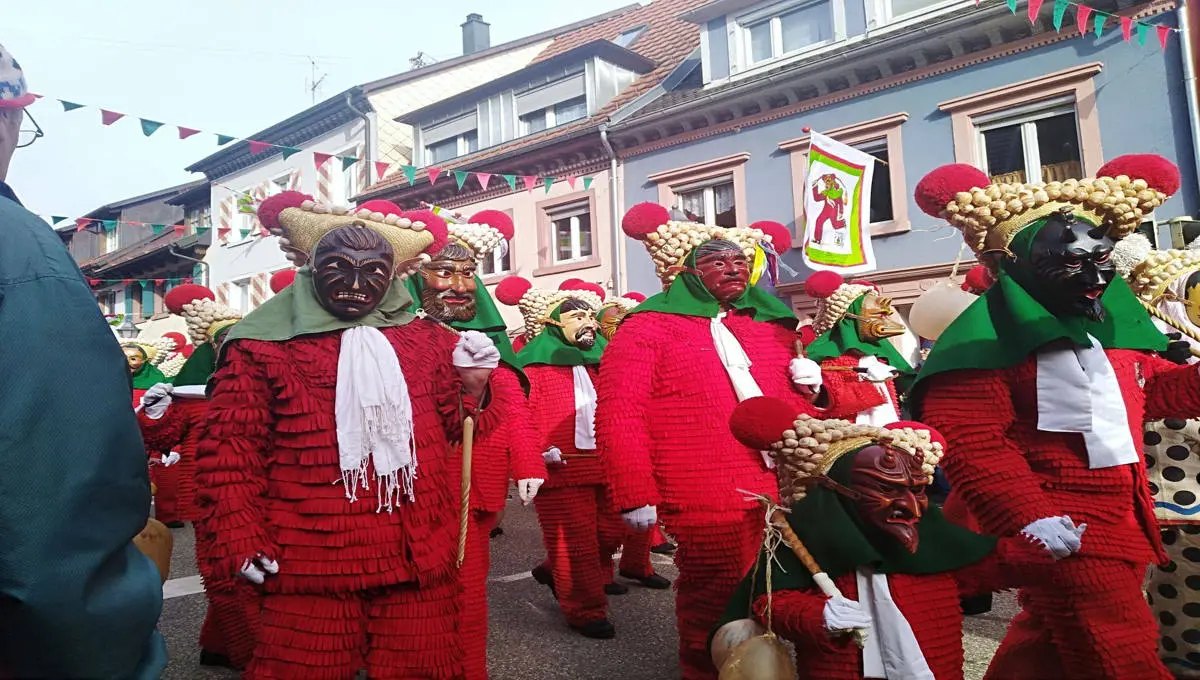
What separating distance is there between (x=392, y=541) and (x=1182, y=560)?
3007 mm

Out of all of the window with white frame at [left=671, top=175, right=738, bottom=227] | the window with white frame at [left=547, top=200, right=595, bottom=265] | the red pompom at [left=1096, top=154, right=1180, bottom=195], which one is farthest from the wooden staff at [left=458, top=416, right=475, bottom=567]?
the window with white frame at [left=547, top=200, right=595, bottom=265]

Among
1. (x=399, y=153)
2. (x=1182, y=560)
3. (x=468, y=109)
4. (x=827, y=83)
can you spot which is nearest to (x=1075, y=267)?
(x=1182, y=560)

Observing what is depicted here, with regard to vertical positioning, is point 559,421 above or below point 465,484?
above

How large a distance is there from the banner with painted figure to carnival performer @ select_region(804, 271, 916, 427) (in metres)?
4.15

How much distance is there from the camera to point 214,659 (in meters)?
3.91

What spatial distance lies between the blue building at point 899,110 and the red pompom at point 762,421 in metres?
8.42

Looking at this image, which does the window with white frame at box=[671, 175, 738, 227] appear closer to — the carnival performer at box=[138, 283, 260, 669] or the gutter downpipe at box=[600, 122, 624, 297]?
the gutter downpipe at box=[600, 122, 624, 297]

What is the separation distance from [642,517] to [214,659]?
245 centimetres

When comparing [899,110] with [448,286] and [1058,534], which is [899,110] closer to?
[448,286]

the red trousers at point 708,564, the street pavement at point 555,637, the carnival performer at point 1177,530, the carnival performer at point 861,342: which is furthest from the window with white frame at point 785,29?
the red trousers at point 708,564

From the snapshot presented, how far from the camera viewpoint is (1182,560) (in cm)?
304

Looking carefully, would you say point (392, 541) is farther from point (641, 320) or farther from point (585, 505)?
point (585, 505)

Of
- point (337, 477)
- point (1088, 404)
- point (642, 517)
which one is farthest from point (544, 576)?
point (1088, 404)

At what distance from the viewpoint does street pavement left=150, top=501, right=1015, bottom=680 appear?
12.2 ft
